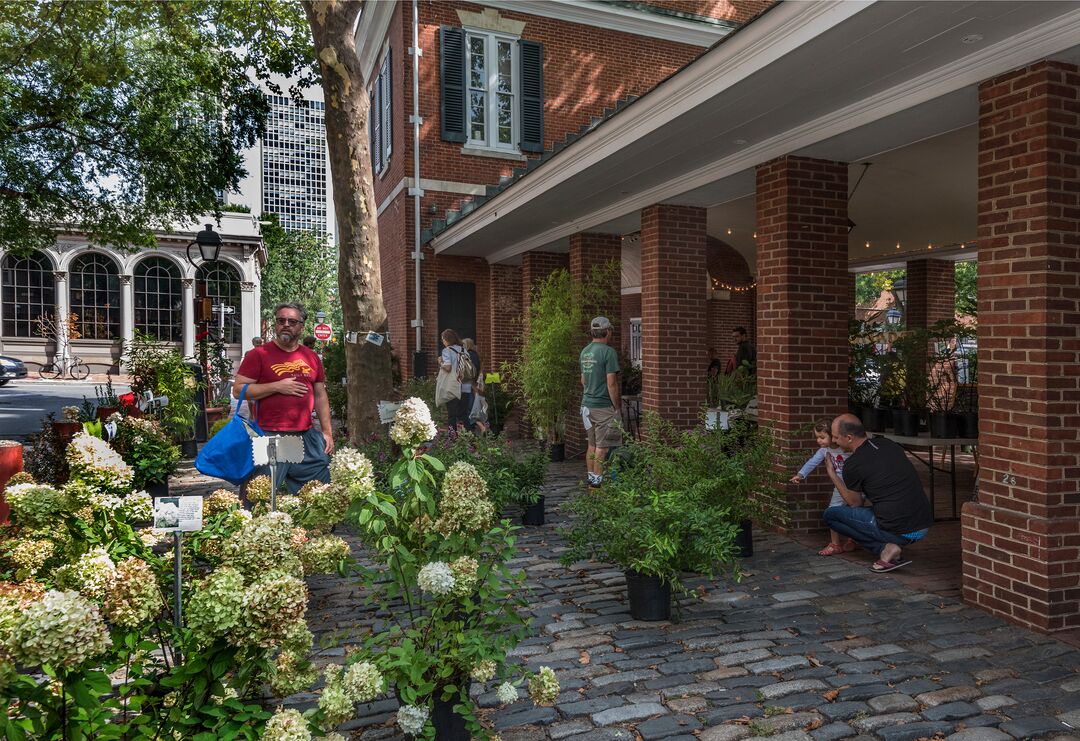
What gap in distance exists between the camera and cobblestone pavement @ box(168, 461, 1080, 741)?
3.23 metres

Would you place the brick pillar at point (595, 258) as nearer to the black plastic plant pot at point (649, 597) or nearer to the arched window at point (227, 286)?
the black plastic plant pot at point (649, 597)

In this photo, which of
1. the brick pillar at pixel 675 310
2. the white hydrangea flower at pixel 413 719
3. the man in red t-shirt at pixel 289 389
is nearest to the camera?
the white hydrangea flower at pixel 413 719

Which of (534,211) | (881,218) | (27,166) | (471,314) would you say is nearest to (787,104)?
(534,211)

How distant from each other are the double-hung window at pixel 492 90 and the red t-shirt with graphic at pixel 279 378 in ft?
33.5

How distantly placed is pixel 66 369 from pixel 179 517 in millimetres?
32451

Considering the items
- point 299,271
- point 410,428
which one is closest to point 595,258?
point 410,428

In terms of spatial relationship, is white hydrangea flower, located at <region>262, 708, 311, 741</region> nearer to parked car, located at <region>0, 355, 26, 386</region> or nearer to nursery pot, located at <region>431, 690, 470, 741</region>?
nursery pot, located at <region>431, 690, 470, 741</region>

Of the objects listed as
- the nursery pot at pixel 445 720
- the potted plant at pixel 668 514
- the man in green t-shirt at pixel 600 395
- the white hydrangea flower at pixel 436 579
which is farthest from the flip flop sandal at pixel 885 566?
the white hydrangea flower at pixel 436 579

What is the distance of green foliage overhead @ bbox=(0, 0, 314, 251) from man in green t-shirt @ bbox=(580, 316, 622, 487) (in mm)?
7023

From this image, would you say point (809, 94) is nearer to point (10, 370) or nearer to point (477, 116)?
point (477, 116)

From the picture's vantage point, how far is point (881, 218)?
35.6ft

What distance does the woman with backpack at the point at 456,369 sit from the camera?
10.3 meters

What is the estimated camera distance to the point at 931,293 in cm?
1402

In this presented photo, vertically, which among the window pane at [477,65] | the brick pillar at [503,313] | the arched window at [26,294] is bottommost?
the brick pillar at [503,313]
